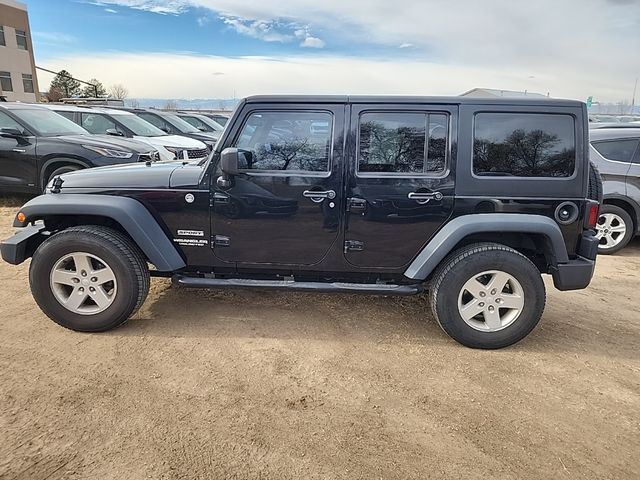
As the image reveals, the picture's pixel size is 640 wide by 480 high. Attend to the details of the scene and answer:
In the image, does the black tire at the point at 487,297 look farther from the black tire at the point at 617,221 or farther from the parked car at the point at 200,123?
the parked car at the point at 200,123

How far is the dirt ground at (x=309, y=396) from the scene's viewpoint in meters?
2.31

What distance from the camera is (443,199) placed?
3.35 m

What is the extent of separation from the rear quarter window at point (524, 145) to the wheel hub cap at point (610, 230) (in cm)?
377

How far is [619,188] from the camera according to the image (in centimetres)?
633

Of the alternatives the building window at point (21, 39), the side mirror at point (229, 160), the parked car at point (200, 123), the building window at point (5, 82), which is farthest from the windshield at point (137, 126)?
the building window at point (21, 39)

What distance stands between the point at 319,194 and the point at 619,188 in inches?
201

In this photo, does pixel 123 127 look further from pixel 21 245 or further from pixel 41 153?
pixel 21 245

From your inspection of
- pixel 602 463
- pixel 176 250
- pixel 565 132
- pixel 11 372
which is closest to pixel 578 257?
pixel 565 132

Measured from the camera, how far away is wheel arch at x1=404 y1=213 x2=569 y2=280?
3.27 meters

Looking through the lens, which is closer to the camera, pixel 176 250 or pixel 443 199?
pixel 443 199

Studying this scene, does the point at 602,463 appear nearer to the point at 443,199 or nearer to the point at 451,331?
the point at 451,331

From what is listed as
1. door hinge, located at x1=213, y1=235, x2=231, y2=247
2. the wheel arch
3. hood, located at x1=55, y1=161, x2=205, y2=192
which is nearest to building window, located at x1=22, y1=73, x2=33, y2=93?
hood, located at x1=55, y1=161, x2=205, y2=192

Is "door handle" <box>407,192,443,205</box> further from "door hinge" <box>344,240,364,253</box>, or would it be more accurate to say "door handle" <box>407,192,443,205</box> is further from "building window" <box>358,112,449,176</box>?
"door hinge" <box>344,240,364,253</box>

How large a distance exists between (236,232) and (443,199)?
5.16ft
